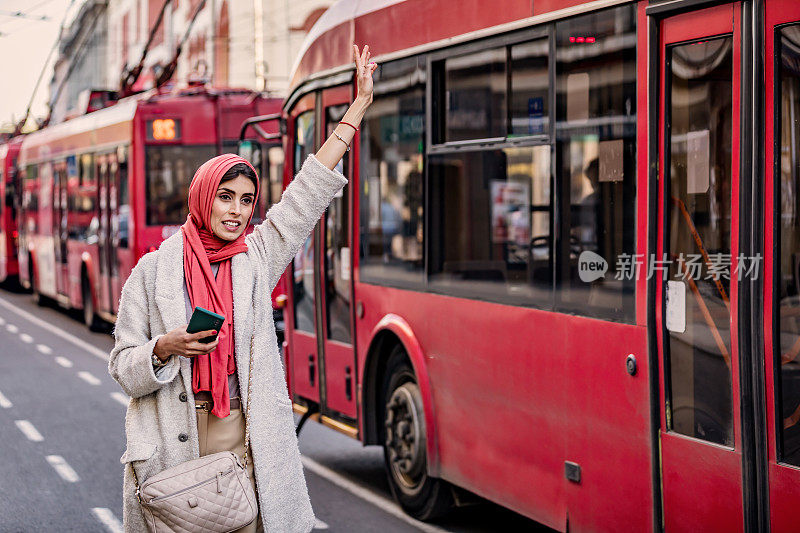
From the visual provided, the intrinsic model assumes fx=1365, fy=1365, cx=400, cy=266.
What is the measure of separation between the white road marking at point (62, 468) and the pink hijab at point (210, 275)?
5.22 meters

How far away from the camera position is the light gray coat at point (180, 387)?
12.6 ft

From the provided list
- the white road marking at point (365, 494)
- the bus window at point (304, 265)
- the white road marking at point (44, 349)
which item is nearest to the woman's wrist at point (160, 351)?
the white road marking at point (365, 494)

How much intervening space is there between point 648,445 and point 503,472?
4.27ft

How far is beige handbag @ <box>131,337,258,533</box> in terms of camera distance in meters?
3.74

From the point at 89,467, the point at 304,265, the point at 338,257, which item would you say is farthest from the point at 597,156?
the point at 89,467

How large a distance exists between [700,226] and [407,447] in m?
3.02

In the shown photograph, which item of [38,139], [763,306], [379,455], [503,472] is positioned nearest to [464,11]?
[503,472]

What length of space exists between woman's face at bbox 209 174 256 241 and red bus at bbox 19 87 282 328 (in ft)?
32.0

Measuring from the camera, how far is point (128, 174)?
16.6 m

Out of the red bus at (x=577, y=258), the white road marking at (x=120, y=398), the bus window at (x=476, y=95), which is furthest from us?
the white road marking at (x=120, y=398)

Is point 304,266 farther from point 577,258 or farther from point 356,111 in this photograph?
point 356,111

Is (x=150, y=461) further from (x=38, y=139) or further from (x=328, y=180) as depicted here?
(x=38, y=139)

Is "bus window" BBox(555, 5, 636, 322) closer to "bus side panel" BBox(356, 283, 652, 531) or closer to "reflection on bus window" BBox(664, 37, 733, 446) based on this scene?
"bus side panel" BBox(356, 283, 652, 531)

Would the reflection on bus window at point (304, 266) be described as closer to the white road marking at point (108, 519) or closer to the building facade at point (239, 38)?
the white road marking at point (108, 519)
